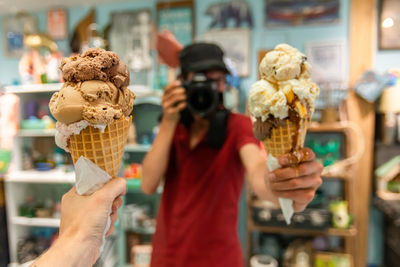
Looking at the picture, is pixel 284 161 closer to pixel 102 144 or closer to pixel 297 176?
pixel 297 176

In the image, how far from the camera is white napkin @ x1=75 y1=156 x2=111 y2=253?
1.65ft

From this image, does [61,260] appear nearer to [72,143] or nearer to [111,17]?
[72,143]

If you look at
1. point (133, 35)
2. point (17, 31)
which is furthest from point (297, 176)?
point (17, 31)

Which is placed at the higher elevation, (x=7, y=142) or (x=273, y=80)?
(x=273, y=80)

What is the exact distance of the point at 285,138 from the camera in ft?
1.97

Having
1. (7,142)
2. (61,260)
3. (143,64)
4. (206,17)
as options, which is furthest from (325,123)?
(7,142)

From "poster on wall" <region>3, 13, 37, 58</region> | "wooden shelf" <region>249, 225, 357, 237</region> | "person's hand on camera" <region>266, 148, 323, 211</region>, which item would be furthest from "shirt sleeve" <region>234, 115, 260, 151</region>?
"poster on wall" <region>3, 13, 37, 58</region>

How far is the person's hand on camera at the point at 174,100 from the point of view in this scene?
3.28ft

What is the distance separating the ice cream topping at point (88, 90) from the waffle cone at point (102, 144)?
3cm

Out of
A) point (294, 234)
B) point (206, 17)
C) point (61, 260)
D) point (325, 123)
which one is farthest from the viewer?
point (206, 17)

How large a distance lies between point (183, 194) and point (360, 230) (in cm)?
192

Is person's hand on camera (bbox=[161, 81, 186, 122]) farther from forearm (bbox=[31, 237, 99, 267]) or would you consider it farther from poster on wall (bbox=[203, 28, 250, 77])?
poster on wall (bbox=[203, 28, 250, 77])

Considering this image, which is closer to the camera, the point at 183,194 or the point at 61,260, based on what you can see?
the point at 61,260

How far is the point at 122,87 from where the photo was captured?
0.52 metres
